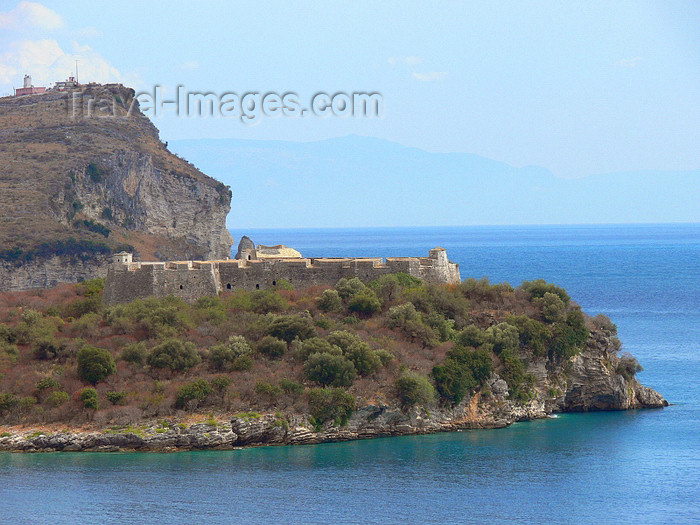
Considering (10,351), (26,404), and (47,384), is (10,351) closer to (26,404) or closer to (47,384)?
(47,384)

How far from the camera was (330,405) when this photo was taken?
172 ft

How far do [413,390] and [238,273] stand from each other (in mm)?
14632

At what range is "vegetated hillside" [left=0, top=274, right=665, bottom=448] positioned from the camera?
171 feet

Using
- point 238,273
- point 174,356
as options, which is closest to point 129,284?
point 238,273

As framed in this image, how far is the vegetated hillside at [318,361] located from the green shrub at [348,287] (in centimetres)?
8

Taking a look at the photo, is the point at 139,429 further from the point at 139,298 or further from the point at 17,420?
the point at 139,298

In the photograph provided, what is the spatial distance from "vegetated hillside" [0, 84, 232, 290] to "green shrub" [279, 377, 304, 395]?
59.4m

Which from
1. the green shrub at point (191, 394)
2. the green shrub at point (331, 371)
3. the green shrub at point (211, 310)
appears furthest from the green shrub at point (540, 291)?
the green shrub at point (191, 394)

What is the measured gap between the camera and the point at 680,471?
159 ft

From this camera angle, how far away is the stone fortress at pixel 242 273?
205 ft

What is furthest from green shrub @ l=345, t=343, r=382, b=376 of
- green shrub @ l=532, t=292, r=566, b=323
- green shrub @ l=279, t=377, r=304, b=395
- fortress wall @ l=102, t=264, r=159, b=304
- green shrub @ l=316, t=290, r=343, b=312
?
fortress wall @ l=102, t=264, r=159, b=304

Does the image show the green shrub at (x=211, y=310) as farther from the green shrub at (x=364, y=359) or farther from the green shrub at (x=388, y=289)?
the green shrub at (x=388, y=289)

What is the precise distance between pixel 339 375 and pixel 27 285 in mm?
61174

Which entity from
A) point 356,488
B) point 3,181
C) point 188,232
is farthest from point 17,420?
point 188,232
